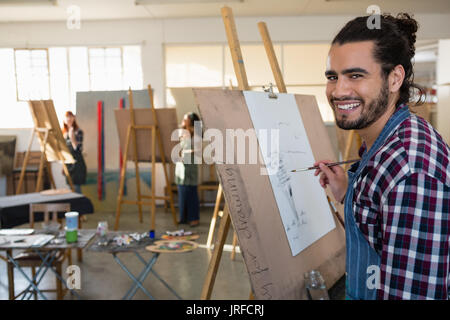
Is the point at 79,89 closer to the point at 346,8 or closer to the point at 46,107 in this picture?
the point at 46,107

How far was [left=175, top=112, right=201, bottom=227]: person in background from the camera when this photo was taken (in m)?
5.30

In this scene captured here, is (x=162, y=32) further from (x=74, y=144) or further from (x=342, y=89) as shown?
(x=342, y=89)

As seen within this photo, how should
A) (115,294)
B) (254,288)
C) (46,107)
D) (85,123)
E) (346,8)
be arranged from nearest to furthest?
(254,288) → (115,294) → (46,107) → (346,8) → (85,123)

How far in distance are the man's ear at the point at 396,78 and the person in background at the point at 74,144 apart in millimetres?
5061

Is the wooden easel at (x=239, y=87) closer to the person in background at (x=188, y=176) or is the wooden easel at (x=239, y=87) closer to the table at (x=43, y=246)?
the table at (x=43, y=246)

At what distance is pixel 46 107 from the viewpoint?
5.20 metres

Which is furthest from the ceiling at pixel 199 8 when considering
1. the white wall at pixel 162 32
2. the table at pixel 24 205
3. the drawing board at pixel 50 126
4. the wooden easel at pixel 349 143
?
the table at pixel 24 205

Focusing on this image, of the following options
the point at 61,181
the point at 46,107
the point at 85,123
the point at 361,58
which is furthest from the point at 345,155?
the point at 61,181

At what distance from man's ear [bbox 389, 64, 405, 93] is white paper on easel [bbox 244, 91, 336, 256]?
0.87 metres

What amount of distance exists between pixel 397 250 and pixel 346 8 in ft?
19.7

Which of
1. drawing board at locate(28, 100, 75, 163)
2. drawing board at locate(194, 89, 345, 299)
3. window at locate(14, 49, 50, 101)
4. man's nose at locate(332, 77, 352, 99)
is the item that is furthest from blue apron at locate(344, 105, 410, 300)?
window at locate(14, 49, 50, 101)

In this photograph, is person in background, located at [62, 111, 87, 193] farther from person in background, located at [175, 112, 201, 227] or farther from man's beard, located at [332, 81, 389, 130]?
man's beard, located at [332, 81, 389, 130]

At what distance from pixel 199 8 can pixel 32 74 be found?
3029mm

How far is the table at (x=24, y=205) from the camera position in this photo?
12.2 feet
